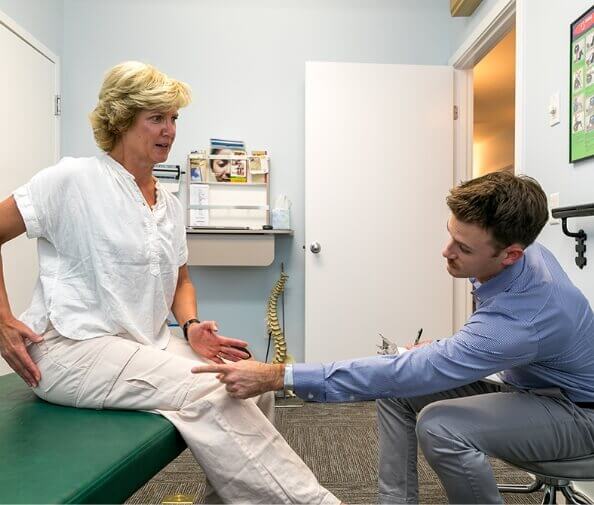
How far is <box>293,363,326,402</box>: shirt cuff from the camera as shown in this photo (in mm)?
1164

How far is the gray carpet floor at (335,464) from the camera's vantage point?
1.82 metres

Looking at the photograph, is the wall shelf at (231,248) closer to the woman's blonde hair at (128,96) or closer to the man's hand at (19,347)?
the woman's blonde hair at (128,96)

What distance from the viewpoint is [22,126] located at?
2873 millimetres

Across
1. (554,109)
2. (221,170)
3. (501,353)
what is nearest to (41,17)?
(221,170)

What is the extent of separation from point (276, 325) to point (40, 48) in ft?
7.06

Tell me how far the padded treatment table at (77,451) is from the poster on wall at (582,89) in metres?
1.63

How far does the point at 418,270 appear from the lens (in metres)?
3.17

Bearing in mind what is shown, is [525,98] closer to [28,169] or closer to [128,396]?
[128,396]

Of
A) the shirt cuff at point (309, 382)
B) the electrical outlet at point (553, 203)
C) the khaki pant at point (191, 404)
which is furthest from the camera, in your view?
the electrical outlet at point (553, 203)

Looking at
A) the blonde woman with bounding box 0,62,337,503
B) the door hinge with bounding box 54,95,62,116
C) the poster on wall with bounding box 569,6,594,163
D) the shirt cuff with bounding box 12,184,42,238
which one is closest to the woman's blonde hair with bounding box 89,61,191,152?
the blonde woman with bounding box 0,62,337,503

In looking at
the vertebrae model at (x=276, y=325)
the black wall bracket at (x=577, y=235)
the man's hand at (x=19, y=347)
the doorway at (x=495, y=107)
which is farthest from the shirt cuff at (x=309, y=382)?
the doorway at (x=495, y=107)

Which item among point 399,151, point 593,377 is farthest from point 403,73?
point 593,377

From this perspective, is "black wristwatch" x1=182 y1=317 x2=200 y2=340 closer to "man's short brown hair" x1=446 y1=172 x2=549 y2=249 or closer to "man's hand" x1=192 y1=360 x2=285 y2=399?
"man's hand" x1=192 y1=360 x2=285 y2=399

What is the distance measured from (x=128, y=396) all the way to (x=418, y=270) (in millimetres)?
2325
